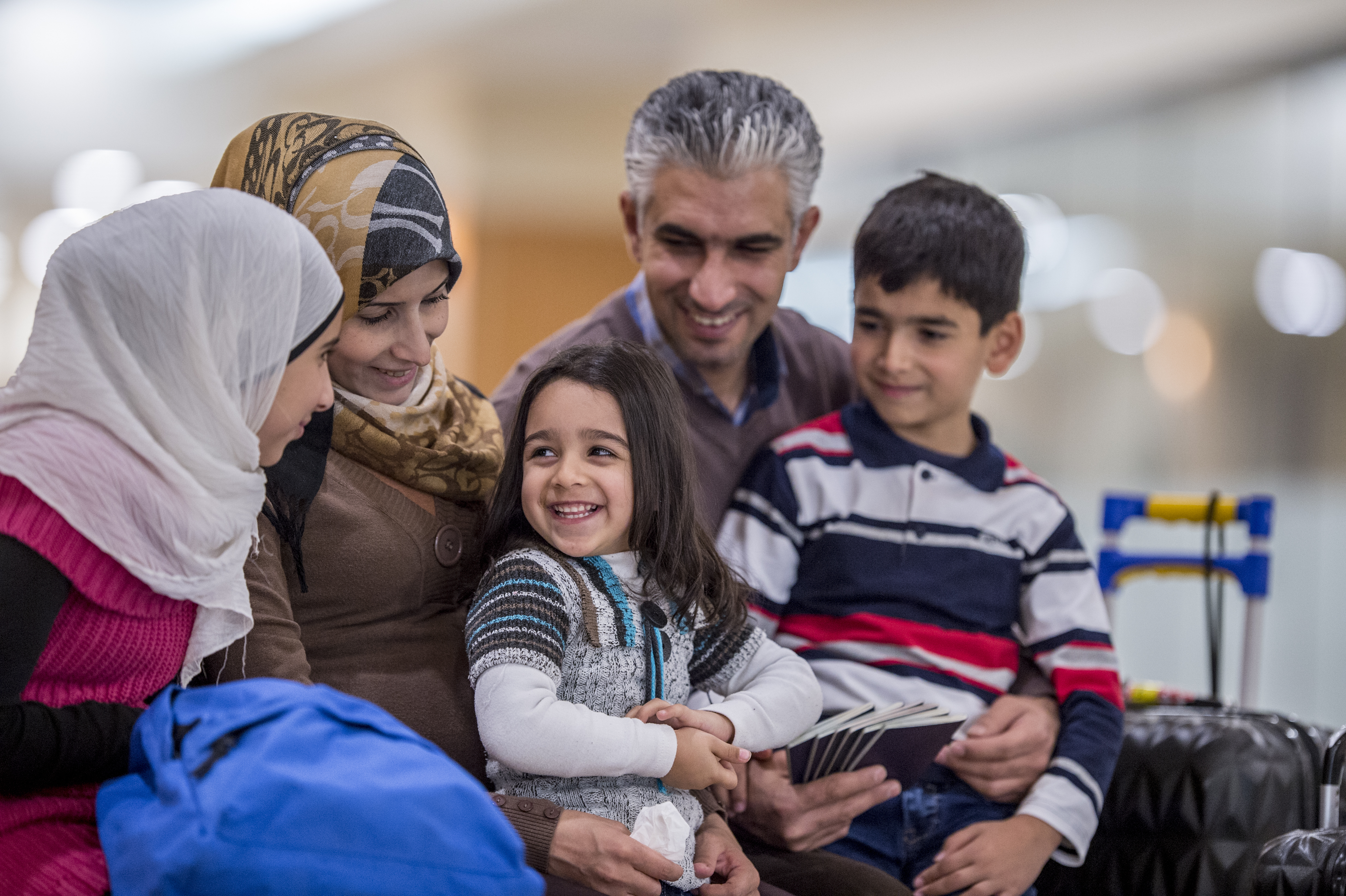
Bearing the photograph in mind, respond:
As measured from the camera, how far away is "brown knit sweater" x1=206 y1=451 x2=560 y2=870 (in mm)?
1388

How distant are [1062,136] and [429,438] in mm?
5689

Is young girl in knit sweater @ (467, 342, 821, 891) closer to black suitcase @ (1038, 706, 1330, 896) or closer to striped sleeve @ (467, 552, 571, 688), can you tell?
striped sleeve @ (467, 552, 571, 688)

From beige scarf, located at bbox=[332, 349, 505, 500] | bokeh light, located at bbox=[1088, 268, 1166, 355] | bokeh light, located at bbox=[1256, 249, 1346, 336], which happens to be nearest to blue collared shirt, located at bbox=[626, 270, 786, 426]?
beige scarf, located at bbox=[332, 349, 505, 500]

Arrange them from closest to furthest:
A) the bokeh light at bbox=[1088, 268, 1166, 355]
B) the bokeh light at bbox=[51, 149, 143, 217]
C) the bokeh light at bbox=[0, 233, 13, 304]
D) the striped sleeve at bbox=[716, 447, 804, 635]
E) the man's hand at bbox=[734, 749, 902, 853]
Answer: the man's hand at bbox=[734, 749, 902, 853] → the striped sleeve at bbox=[716, 447, 804, 635] → the bokeh light at bbox=[1088, 268, 1166, 355] → the bokeh light at bbox=[51, 149, 143, 217] → the bokeh light at bbox=[0, 233, 13, 304]

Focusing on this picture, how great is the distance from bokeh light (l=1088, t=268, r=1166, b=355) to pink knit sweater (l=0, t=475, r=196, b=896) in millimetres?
5463

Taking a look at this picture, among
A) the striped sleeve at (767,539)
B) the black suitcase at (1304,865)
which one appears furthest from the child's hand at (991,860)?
the striped sleeve at (767,539)

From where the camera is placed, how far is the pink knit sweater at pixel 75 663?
991mm

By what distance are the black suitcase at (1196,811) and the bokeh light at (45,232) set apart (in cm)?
692

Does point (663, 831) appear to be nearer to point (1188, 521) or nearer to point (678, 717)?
point (678, 717)

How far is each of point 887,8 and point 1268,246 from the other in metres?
2.10

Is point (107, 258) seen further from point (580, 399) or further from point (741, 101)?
point (741, 101)

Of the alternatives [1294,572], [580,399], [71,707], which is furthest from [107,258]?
[1294,572]

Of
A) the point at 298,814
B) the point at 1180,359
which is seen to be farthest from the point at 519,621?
the point at 1180,359

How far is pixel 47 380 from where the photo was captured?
3.34ft
